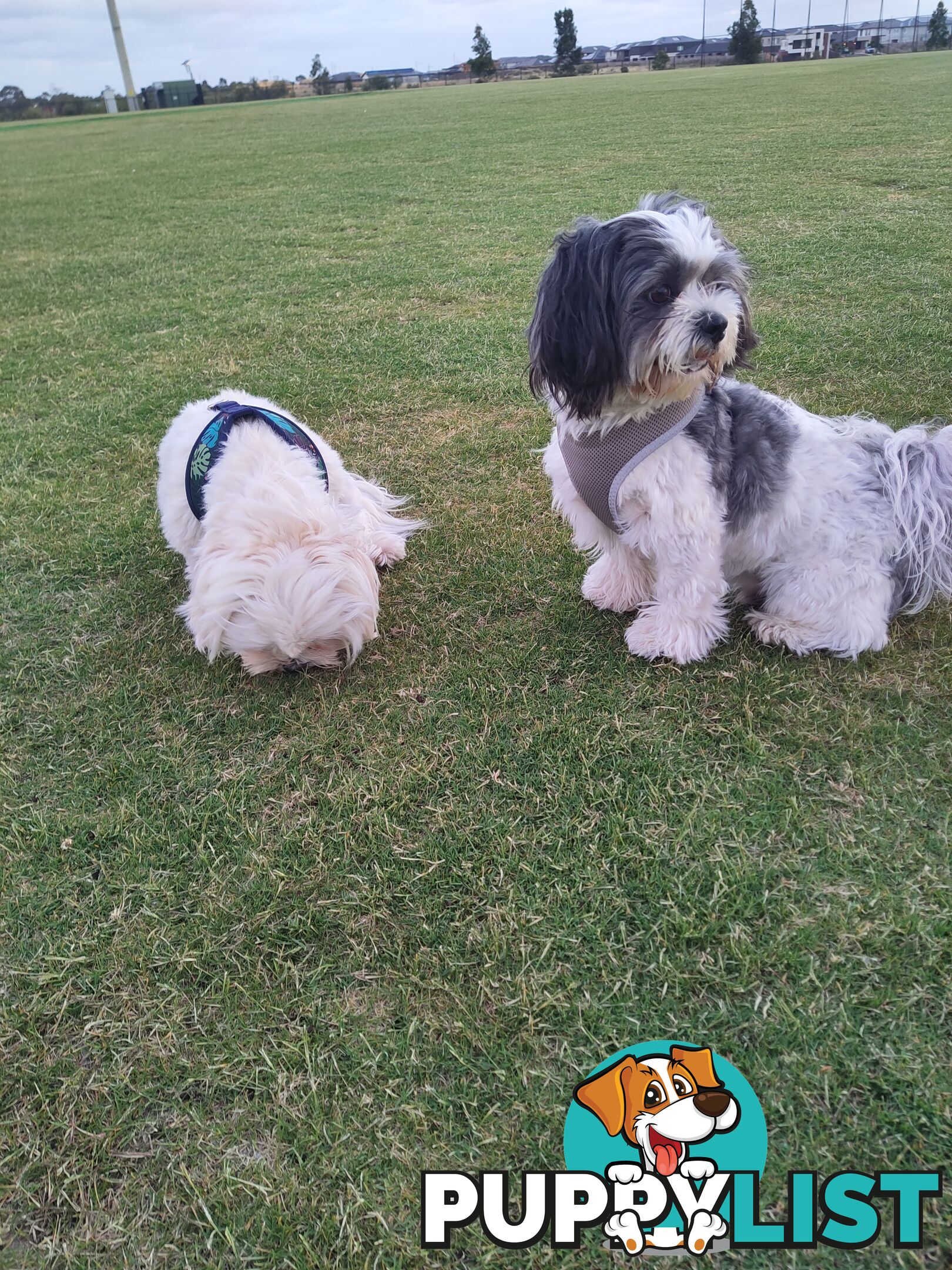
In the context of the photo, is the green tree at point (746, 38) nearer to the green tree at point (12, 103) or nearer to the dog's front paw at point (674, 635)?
the green tree at point (12, 103)

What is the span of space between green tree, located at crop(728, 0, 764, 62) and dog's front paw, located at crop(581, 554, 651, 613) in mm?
70580

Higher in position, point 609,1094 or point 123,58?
point 123,58

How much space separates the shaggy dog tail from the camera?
291 centimetres

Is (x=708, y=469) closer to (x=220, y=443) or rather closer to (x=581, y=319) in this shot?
(x=581, y=319)

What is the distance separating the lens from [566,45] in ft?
223

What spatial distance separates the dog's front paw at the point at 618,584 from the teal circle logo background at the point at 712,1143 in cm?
190

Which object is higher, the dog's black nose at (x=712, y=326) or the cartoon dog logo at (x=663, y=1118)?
the dog's black nose at (x=712, y=326)

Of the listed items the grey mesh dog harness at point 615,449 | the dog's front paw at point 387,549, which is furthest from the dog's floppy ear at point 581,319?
the dog's front paw at point 387,549

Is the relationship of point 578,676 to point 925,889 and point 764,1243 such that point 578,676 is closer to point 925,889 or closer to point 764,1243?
point 925,889

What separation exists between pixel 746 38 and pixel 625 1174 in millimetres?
73023

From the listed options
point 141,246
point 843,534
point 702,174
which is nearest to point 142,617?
point 843,534

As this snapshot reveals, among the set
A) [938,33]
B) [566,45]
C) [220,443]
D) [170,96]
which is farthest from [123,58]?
[220,443]

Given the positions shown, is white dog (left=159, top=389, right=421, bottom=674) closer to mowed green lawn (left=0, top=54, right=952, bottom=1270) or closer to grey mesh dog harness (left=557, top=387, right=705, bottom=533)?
mowed green lawn (left=0, top=54, right=952, bottom=1270)

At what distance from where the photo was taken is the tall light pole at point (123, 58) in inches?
2542
